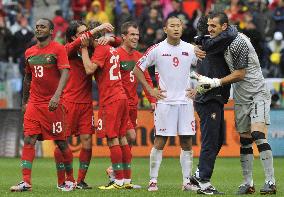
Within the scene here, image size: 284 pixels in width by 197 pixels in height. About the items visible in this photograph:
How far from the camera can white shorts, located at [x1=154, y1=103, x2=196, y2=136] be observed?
15141mm

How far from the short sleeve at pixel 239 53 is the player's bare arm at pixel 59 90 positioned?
252 centimetres

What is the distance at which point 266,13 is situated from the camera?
2819cm

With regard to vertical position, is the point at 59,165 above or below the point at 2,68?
below

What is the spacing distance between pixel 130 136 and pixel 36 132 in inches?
85.9

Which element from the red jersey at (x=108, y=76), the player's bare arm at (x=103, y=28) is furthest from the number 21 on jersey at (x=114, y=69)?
the player's bare arm at (x=103, y=28)

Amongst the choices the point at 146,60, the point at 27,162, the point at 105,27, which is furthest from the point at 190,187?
the point at 105,27

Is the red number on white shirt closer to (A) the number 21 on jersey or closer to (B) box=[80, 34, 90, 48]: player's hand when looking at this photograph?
(A) the number 21 on jersey

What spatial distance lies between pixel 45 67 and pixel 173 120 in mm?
2128

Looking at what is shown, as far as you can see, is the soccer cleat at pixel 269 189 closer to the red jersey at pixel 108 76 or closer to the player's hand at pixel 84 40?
the red jersey at pixel 108 76

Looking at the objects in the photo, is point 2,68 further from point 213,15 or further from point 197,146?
point 213,15

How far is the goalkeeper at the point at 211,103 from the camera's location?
13.9m

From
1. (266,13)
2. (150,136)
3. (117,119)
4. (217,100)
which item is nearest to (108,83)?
(117,119)

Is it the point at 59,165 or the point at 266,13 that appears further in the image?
the point at 266,13

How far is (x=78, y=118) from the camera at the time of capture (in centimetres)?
1574
